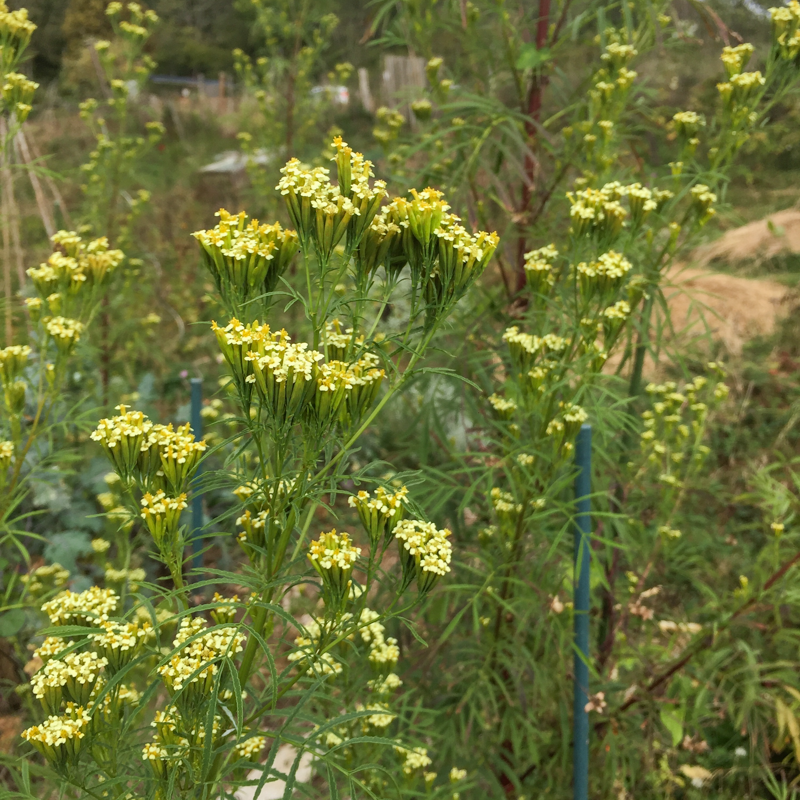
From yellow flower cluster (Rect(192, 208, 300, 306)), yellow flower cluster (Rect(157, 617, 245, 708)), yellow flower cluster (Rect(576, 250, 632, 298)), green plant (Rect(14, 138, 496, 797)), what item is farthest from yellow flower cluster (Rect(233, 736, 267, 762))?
yellow flower cluster (Rect(576, 250, 632, 298))

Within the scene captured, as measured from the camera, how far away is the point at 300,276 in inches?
135

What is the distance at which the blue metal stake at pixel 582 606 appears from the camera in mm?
1733

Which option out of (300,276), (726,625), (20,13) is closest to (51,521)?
(300,276)

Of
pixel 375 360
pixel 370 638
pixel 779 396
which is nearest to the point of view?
pixel 375 360

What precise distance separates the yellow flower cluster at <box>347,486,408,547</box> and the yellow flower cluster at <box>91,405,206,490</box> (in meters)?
0.24

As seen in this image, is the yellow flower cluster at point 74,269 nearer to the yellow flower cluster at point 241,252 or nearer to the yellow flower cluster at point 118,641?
the yellow flower cluster at point 241,252

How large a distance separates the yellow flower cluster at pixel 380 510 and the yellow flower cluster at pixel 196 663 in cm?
23

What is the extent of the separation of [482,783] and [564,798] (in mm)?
272

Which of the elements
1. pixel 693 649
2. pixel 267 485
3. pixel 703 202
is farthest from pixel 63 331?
pixel 693 649

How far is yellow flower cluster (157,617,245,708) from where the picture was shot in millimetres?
1004

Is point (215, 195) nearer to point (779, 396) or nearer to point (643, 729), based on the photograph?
point (779, 396)

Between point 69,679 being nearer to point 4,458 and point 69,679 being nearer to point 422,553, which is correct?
point 422,553

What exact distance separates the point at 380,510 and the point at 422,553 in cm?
9

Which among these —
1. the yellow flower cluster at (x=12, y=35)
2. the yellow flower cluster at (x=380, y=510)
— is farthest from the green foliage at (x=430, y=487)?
the yellow flower cluster at (x=12, y=35)
